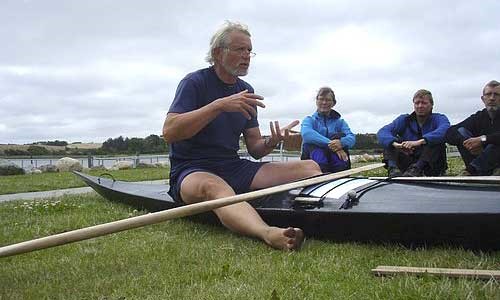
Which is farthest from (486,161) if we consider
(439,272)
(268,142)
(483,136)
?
(439,272)

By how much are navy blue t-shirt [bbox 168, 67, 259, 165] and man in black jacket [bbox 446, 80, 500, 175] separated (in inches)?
88.9

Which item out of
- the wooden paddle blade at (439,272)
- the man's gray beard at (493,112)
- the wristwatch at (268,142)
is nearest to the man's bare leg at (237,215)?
the wooden paddle blade at (439,272)

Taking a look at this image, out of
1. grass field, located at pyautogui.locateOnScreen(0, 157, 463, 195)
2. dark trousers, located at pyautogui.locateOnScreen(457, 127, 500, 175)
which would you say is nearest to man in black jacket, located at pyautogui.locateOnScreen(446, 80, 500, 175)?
dark trousers, located at pyautogui.locateOnScreen(457, 127, 500, 175)

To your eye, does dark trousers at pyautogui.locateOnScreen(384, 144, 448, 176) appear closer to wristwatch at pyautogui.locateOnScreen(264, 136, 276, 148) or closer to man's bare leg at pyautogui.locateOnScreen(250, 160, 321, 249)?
man's bare leg at pyautogui.locateOnScreen(250, 160, 321, 249)

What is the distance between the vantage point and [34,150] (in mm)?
28188

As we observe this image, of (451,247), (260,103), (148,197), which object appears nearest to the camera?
(451,247)

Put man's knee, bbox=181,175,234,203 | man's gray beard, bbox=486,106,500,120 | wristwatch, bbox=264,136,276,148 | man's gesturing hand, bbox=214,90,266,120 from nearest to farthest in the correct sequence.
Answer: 1. man's gesturing hand, bbox=214,90,266,120
2. man's knee, bbox=181,175,234,203
3. wristwatch, bbox=264,136,276,148
4. man's gray beard, bbox=486,106,500,120

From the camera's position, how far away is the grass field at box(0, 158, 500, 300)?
200 cm

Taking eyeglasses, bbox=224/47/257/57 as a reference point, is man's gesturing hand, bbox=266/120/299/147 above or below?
below

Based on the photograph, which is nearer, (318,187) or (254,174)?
(318,187)

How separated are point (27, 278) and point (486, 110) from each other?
166 inches

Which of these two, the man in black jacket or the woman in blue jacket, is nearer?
the man in black jacket

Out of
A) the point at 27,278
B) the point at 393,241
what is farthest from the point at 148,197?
the point at 393,241

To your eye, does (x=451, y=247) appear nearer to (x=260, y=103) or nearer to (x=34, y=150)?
(x=260, y=103)
